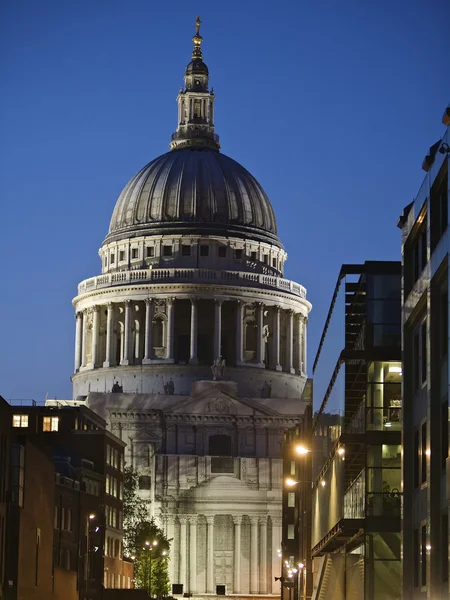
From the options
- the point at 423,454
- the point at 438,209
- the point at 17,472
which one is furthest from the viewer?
the point at 17,472

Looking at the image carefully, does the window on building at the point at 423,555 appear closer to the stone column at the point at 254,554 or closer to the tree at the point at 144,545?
the tree at the point at 144,545

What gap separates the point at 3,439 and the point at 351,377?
16.7 m

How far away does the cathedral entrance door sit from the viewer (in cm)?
18427

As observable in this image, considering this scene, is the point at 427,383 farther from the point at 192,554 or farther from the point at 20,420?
the point at 192,554

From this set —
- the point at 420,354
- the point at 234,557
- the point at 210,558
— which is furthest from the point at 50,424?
the point at 420,354

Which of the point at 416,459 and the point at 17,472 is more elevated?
the point at 17,472

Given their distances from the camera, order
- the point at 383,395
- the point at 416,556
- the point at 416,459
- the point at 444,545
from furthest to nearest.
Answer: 1. the point at 383,395
2. the point at 416,459
3. the point at 416,556
4. the point at 444,545

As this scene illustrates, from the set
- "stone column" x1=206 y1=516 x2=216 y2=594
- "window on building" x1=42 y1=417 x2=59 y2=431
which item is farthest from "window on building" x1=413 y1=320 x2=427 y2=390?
"stone column" x1=206 y1=516 x2=216 y2=594

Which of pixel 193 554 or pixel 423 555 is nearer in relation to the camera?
pixel 423 555

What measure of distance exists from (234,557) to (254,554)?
2124 mm

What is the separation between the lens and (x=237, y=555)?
185875 millimetres

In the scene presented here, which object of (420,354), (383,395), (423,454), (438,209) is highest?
(438,209)

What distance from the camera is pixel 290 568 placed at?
452ft

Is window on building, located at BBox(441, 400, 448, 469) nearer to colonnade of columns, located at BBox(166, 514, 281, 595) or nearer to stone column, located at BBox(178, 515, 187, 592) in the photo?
colonnade of columns, located at BBox(166, 514, 281, 595)
